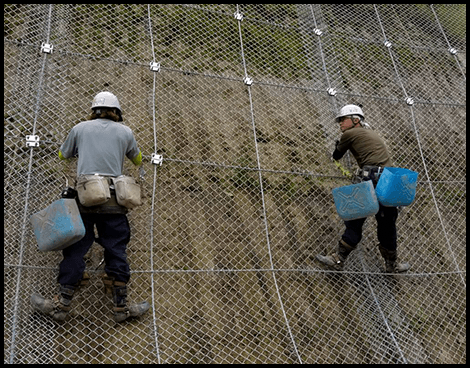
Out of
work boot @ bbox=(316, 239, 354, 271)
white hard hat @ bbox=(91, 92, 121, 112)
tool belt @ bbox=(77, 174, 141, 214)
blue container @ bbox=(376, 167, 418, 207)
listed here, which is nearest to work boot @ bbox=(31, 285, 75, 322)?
tool belt @ bbox=(77, 174, 141, 214)

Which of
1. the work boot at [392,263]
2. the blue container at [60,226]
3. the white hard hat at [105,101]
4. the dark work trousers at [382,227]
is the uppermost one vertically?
the white hard hat at [105,101]

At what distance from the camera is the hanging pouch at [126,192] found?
3615 mm

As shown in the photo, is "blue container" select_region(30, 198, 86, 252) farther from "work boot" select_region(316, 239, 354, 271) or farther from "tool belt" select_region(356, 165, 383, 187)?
"tool belt" select_region(356, 165, 383, 187)

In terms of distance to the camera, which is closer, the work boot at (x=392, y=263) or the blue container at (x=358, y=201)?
the blue container at (x=358, y=201)

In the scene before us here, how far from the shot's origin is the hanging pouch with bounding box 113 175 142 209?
142 inches

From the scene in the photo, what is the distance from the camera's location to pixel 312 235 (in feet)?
17.1

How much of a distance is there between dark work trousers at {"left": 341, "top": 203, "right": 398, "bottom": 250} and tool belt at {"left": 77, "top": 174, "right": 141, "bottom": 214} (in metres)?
2.28

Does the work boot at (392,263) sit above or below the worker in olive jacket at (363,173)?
below

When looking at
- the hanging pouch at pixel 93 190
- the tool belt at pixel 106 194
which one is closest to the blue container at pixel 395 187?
the tool belt at pixel 106 194

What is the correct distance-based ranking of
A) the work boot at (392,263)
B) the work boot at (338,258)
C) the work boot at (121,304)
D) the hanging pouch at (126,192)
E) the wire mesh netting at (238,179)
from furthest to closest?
1. the work boot at (392,263)
2. the work boot at (338,258)
3. the wire mesh netting at (238,179)
4. the work boot at (121,304)
5. the hanging pouch at (126,192)

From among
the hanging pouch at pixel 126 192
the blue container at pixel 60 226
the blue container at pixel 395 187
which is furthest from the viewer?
the blue container at pixel 395 187

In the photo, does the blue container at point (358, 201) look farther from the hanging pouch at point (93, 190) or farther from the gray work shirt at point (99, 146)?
the hanging pouch at point (93, 190)

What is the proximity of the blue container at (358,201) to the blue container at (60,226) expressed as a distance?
8.26ft

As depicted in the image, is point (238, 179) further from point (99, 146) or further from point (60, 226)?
point (60, 226)
